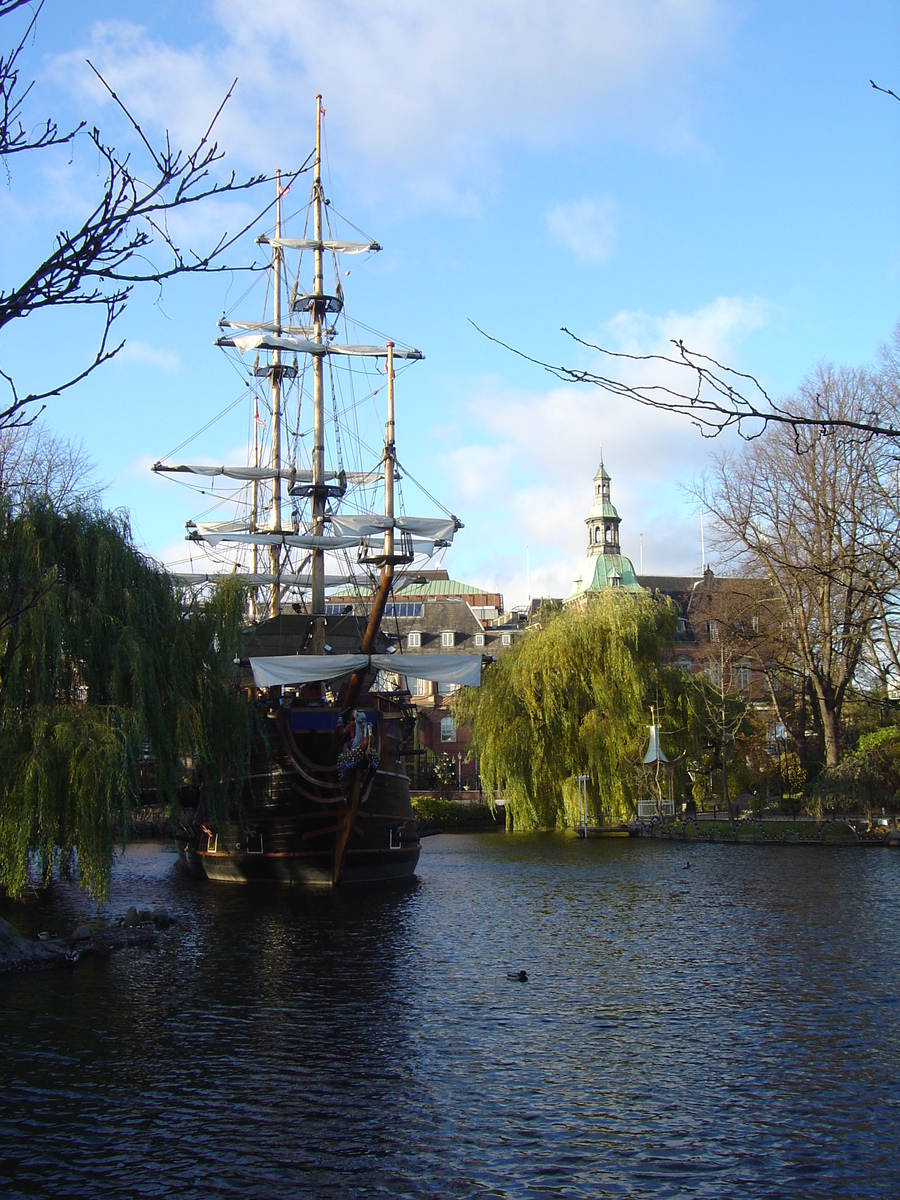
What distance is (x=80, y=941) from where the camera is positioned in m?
18.9

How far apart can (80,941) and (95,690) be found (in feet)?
13.8

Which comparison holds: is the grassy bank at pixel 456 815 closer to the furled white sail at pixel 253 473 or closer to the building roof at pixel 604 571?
the furled white sail at pixel 253 473

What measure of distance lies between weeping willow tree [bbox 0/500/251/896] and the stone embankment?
88 centimetres

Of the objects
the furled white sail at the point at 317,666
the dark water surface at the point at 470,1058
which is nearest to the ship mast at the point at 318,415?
the furled white sail at the point at 317,666

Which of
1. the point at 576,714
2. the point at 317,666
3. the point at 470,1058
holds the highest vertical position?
the point at 317,666

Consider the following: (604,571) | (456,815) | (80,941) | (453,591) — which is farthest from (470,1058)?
(453,591)

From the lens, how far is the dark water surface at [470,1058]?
9234 mm

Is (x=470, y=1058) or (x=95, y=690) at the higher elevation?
(x=95, y=690)

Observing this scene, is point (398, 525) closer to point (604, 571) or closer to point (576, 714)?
A: point (576, 714)

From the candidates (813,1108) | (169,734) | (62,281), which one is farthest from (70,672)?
(62,281)

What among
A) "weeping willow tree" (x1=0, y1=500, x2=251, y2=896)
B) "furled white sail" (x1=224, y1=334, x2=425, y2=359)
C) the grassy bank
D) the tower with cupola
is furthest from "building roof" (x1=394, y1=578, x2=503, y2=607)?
"weeping willow tree" (x1=0, y1=500, x2=251, y2=896)

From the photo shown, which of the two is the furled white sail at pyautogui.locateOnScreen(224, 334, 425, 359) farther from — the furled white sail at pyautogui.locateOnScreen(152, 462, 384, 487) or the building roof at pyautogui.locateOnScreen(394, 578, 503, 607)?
the building roof at pyautogui.locateOnScreen(394, 578, 503, 607)

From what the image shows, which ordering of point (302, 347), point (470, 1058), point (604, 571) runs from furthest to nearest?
point (604, 571) < point (302, 347) < point (470, 1058)

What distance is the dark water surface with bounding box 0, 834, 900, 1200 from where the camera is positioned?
9234 mm
